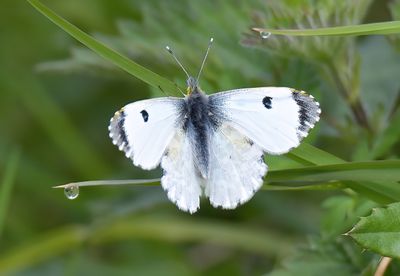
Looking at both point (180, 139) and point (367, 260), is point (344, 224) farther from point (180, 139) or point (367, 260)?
point (180, 139)

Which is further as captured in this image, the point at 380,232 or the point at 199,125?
the point at 199,125

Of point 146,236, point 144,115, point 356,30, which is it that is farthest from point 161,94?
point 146,236

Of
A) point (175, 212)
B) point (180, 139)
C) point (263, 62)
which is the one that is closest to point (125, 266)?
point (175, 212)

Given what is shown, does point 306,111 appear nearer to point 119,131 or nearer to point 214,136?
point 214,136

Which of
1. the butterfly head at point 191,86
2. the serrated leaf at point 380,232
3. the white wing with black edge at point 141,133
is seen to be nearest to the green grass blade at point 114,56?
the white wing with black edge at point 141,133

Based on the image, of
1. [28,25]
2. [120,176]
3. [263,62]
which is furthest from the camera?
[28,25]

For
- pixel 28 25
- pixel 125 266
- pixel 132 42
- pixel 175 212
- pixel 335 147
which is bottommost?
pixel 125 266
